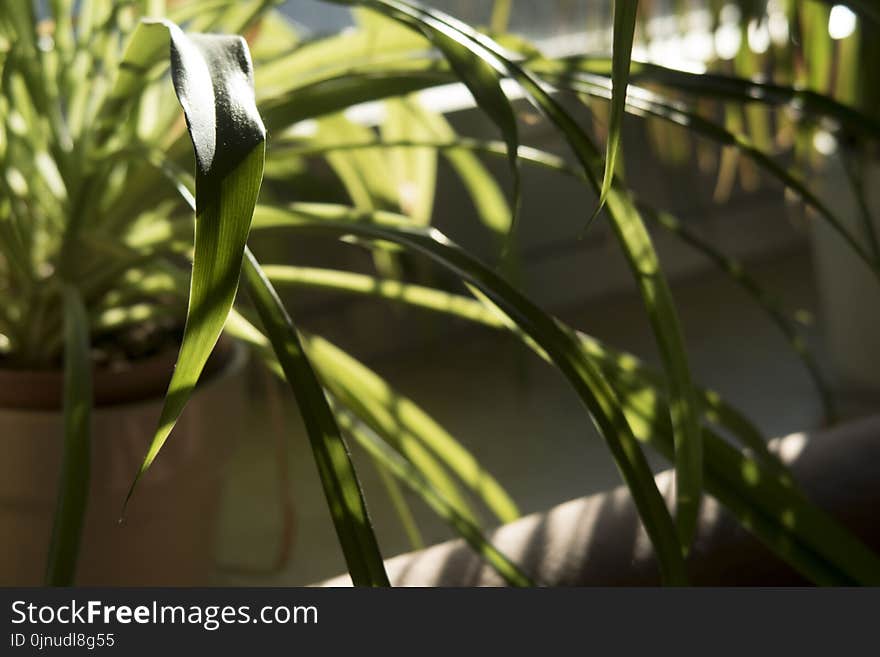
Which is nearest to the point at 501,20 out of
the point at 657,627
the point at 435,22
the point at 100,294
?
the point at 100,294

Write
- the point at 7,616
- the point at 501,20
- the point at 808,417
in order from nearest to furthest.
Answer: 1. the point at 7,616
2. the point at 501,20
3. the point at 808,417

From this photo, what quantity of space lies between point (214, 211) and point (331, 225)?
0.55 ft

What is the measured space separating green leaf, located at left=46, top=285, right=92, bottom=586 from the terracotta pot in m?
0.09

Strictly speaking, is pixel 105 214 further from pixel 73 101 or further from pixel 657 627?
pixel 657 627

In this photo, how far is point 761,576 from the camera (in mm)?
421

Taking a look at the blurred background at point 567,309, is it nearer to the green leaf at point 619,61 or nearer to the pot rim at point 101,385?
the pot rim at point 101,385

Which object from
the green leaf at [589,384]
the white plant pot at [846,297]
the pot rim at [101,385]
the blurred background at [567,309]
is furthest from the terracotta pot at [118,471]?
the white plant pot at [846,297]

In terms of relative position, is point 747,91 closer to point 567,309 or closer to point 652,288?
point 652,288

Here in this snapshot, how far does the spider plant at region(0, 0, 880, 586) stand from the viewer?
11.7 inches

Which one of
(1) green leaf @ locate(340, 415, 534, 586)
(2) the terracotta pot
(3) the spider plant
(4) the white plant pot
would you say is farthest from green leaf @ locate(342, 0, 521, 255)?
(4) the white plant pot

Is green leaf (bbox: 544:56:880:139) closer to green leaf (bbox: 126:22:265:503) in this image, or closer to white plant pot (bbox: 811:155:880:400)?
green leaf (bbox: 126:22:265:503)

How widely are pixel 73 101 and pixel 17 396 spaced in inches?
6.2

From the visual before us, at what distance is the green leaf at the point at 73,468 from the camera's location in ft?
1.21

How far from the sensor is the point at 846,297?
1.20 metres
